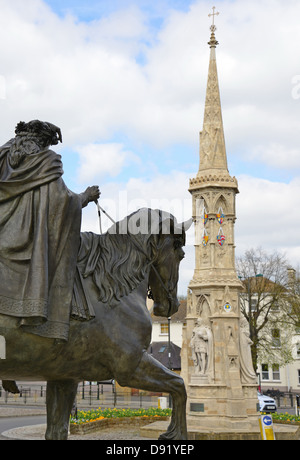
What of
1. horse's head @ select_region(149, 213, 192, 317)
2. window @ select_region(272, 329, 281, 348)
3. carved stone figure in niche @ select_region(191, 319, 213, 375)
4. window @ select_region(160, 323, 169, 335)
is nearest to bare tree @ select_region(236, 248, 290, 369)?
window @ select_region(272, 329, 281, 348)

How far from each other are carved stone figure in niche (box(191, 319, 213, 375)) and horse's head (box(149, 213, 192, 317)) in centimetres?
1734

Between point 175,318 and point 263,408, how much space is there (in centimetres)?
2908

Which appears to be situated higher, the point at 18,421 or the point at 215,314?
the point at 215,314

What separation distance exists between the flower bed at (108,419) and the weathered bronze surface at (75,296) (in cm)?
1450

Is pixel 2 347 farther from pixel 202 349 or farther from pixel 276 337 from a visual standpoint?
pixel 276 337

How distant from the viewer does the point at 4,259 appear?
4543mm

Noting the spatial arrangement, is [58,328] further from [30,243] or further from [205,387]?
[205,387]

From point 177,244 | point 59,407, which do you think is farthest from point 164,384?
point 177,244

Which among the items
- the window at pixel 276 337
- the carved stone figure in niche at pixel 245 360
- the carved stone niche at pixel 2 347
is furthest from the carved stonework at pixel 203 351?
the window at pixel 276 337

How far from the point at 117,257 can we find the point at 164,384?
125 cm

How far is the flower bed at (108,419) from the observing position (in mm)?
18786

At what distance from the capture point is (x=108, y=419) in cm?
2089

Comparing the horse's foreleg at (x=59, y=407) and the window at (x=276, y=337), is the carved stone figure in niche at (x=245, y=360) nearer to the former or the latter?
the horse's foreleg at (x=59, y=407)

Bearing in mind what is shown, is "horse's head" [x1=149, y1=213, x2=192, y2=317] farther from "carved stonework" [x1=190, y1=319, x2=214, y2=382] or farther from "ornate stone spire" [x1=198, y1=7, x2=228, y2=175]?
"ornate stone spire" [x1=198, y1=7, x2=228, y2=175]
